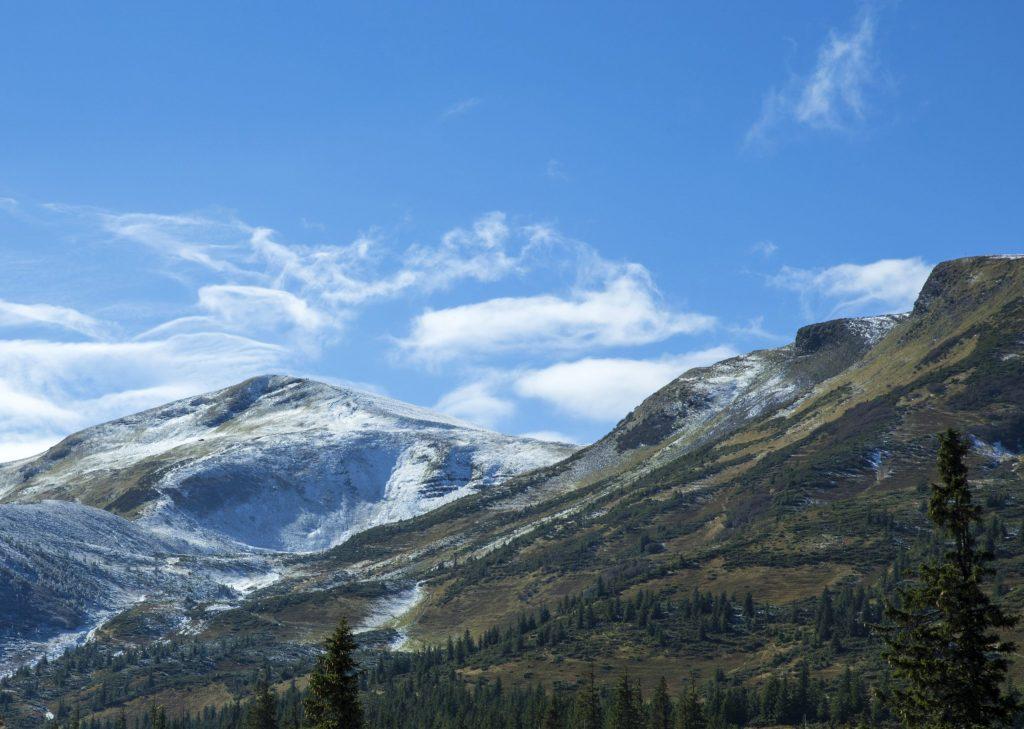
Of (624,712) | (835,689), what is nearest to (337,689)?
(624,712)

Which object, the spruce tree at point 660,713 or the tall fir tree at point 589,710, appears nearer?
the tall fir tree at point 589,710

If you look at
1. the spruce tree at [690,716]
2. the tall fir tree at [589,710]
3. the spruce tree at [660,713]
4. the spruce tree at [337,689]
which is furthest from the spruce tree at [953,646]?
the spruce tree at [660,713]

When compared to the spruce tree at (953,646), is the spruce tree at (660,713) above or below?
below

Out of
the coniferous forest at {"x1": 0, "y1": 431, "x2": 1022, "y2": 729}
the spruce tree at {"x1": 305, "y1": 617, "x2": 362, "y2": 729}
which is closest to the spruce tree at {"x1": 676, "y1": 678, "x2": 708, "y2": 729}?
the coniferous forest at {"x1": 0, "y1": 431, "x2": 1022, "y2": 729}

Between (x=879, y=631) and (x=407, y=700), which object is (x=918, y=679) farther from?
(x=407, y=700)

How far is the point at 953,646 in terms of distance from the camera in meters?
40.1

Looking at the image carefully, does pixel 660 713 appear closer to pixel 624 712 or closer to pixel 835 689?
pixel 624 712

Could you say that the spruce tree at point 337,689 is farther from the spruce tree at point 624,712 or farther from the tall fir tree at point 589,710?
the tall fir tree at point 589,710

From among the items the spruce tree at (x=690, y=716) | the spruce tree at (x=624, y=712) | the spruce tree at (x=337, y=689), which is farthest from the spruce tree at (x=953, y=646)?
the spruce tree at (x=690, y=716)

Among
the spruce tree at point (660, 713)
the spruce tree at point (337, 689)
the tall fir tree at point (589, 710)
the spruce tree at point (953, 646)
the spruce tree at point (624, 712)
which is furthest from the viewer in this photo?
the spruce tree at point (660, 713)

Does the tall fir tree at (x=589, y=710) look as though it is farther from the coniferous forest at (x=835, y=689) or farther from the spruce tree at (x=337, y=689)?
the spruce tree at (x=337, y=689)

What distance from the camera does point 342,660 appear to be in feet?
172

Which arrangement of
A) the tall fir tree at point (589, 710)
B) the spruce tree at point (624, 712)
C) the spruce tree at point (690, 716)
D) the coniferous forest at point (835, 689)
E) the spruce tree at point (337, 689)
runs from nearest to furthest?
1. the coniferous forest at point (835, 689)
2. the spruce tree at point (337, 689)
3. the spruce tree at point (624, 712)
4. the spruce tree at point (690, 716)
5. the tall fir tree at point (589, 710)

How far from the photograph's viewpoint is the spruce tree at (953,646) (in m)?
38.5
